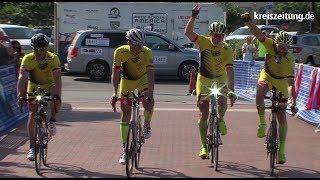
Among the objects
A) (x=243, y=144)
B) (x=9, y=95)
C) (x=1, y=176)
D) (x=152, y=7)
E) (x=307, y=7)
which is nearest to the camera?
(x=1, y=176)

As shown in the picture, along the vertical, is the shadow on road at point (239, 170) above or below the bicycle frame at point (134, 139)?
below

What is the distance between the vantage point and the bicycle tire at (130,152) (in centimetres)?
771

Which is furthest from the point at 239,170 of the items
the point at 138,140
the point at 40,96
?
the point at 40,96

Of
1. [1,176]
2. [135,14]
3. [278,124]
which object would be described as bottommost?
[1,176]

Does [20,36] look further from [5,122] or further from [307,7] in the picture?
[307,7]

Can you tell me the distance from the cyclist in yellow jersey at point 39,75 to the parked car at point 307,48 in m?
20.4

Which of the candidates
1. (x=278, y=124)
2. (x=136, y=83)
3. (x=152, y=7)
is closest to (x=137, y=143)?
(x=136, y=83)

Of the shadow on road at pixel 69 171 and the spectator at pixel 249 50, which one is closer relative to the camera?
the shadow on road at pixel 69 171

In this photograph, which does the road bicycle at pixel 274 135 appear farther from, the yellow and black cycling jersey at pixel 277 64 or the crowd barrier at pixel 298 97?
the crowd barrier at pixel 298 97

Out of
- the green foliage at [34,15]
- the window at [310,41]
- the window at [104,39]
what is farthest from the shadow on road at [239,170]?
the green foliage at [34,15]

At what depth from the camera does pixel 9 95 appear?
11961 millimetres

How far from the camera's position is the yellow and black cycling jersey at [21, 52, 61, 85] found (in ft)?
28.0

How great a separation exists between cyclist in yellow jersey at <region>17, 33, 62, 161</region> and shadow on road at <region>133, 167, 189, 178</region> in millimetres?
1378

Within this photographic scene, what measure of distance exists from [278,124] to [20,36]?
18234 millimetres
